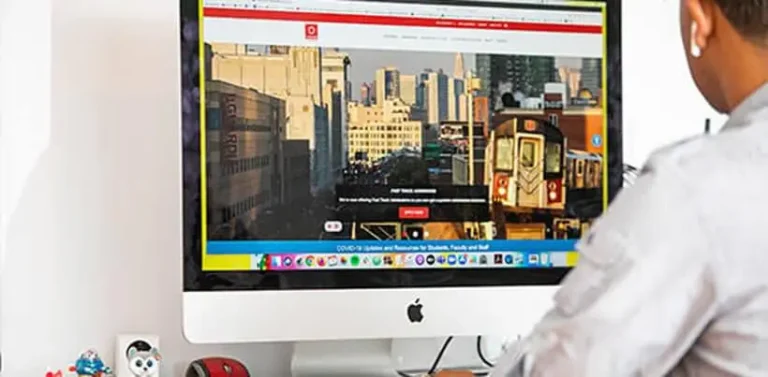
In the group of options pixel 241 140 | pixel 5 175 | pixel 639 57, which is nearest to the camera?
pixel 241 140

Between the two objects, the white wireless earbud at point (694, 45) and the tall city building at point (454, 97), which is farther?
the tall city building at point (454, 97)

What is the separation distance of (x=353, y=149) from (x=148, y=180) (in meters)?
0.31

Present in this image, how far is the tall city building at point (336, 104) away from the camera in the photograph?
1.10 metres

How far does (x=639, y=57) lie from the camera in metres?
1.46

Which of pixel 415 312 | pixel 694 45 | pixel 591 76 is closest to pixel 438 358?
pixel 415 312

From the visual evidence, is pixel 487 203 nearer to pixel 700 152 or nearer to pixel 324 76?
pixel 324 76

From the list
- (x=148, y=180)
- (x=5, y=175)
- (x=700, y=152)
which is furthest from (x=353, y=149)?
(x=700, y=152)

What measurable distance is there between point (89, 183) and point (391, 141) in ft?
1.31

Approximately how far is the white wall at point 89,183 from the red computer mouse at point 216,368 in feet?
0.42

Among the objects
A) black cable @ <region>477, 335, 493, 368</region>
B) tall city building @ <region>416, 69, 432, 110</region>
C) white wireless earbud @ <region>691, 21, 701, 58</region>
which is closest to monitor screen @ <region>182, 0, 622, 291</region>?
tall city building @ <region>416, 69, 432, 110</region>

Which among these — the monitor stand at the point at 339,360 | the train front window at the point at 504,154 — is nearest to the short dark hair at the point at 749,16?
the train front window at the point at 504,154

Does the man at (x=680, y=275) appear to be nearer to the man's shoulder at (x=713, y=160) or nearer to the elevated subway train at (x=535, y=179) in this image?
the man's shoulder at (x=713, y=160)

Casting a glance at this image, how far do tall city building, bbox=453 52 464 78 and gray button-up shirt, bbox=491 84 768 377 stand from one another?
545 millimetres

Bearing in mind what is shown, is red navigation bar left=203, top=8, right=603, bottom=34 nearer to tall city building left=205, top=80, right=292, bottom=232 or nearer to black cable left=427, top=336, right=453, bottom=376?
tall city building left=205, top=80, right=292, bottom=232
